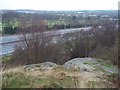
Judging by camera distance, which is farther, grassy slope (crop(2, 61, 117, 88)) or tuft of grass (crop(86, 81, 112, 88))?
tuft of grass (crop(86, 81, 112, 88))

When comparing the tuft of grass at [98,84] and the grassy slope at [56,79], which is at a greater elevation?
the grassy slope at [56,79]

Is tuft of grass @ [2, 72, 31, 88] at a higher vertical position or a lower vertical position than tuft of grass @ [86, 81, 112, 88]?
higher

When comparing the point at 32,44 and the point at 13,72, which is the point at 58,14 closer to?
the point at 32,44

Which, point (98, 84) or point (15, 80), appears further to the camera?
point (98, 84)

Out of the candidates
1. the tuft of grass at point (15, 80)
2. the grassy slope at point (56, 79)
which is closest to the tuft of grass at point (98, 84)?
the grassy slope at point (56, 79)

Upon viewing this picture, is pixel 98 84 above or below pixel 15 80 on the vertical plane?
below

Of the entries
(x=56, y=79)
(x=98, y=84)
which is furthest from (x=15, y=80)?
(x=98, y=84)

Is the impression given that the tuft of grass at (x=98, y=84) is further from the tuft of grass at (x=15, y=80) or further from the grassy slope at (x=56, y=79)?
the tuft of grass at (x=15, y=80)

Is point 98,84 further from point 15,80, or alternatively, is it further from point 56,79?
point 15,80

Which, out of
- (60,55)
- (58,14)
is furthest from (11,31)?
(58,14)

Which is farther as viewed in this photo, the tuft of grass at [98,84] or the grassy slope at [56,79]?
the tuft of grass at [98,84]

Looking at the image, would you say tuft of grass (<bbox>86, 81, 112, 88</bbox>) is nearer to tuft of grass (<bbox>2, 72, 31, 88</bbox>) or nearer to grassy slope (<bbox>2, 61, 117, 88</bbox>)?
grassy slope (<bbox>2, 61, 117, 88</bbox>)

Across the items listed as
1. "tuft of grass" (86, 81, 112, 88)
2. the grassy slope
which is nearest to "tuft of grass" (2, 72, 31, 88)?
the grassy slope
